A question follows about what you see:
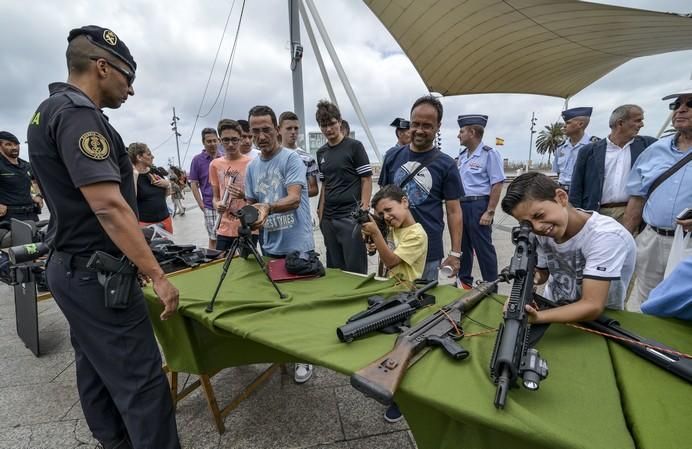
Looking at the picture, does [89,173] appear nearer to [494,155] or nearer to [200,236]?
[494,155]

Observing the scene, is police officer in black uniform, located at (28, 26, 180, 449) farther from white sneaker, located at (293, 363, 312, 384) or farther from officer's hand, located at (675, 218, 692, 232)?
officer's hand, located at (675, 218, 692, 232)

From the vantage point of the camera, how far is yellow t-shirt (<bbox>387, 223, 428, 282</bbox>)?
5.96 feet

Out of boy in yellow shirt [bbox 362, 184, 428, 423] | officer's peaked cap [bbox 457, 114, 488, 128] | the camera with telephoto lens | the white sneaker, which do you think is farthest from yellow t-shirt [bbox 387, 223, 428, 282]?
officer's peaked cap [bbox 457, 114, 488, 128]

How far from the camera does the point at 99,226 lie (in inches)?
52.9

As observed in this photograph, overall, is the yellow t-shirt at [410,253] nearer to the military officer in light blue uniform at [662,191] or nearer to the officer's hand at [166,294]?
the officer's hand at [166,294]

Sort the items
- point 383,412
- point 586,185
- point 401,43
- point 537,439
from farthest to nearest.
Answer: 1. point 401,43
2. point 586,185
3. point 383,412
4. point 537,439

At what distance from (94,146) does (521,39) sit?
8549 mm

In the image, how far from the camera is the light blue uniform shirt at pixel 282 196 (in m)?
2.23

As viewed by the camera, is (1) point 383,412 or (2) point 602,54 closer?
(1) point 383,412

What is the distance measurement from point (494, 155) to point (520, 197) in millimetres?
2734

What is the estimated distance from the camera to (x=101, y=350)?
1.35 metres

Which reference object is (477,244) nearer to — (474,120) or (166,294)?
(474,120)

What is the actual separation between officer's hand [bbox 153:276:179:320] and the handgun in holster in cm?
13

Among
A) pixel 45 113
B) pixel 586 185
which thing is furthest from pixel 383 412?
pixel 586 185
